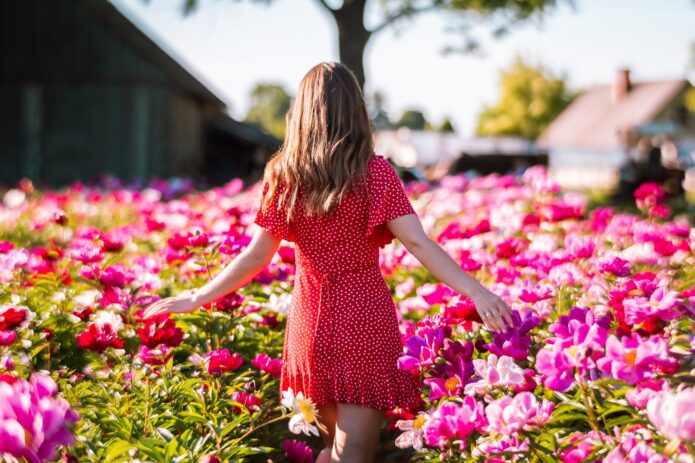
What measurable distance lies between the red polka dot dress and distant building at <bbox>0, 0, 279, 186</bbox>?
58.4 feet

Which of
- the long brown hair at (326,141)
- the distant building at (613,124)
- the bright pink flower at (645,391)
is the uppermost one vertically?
the long brown hair at (326,141)

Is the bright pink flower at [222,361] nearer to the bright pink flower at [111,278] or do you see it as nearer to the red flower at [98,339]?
the red flower at [98,339]

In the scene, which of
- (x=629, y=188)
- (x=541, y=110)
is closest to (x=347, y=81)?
(x=629, y=188)

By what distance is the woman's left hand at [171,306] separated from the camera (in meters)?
2.90

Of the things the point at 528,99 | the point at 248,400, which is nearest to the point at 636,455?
the point at 248,400

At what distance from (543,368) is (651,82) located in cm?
5842

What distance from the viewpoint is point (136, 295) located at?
396cm

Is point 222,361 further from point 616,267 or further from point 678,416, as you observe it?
point 678,416

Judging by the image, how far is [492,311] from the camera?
2.60 metres

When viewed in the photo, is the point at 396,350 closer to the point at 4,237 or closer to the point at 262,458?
the point at 262,458

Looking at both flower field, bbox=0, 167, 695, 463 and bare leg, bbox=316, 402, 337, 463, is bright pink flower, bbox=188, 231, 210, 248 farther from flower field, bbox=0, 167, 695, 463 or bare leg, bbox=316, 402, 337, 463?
bare leg, bbox=316, 402, 337, 463

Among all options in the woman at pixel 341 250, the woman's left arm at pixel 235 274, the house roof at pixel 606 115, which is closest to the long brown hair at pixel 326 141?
the woman at pixel 341 250

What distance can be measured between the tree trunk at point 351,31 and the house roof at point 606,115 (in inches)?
1501

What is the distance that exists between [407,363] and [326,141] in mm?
783
